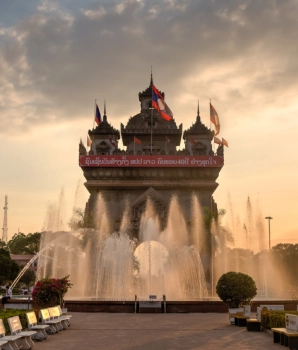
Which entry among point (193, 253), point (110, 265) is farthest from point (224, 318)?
point (193, 253)

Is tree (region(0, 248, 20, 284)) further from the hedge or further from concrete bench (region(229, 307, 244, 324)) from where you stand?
the hedge

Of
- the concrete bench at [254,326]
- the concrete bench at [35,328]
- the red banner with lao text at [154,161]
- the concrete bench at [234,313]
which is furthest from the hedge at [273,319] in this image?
the red banner with lao text at [154,161]

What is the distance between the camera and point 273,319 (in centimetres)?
1506

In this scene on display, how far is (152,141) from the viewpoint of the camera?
185 feet

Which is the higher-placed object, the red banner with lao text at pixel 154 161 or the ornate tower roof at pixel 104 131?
the ornate tower roof at pixel 104 131

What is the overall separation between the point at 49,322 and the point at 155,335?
10.7 ft

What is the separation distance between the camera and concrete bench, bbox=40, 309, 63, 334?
1578 centimetres

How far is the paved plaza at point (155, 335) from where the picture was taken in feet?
43.4

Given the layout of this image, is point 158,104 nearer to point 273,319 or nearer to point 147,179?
point 147,179

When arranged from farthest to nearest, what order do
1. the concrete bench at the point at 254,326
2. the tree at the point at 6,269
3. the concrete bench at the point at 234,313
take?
the tree at the point at 6,269 → the concrete bench at the point at 234,313 → the concrete bench at the point at 254,326

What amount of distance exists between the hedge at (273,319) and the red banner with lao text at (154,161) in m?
35.5

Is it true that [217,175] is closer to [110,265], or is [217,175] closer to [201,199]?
[201,199]

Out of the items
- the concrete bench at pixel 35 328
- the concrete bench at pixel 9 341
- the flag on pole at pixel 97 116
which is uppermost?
the flag on pole at pixel 97 116

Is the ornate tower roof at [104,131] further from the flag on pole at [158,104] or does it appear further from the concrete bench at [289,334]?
the concrete bench at [289,334]
